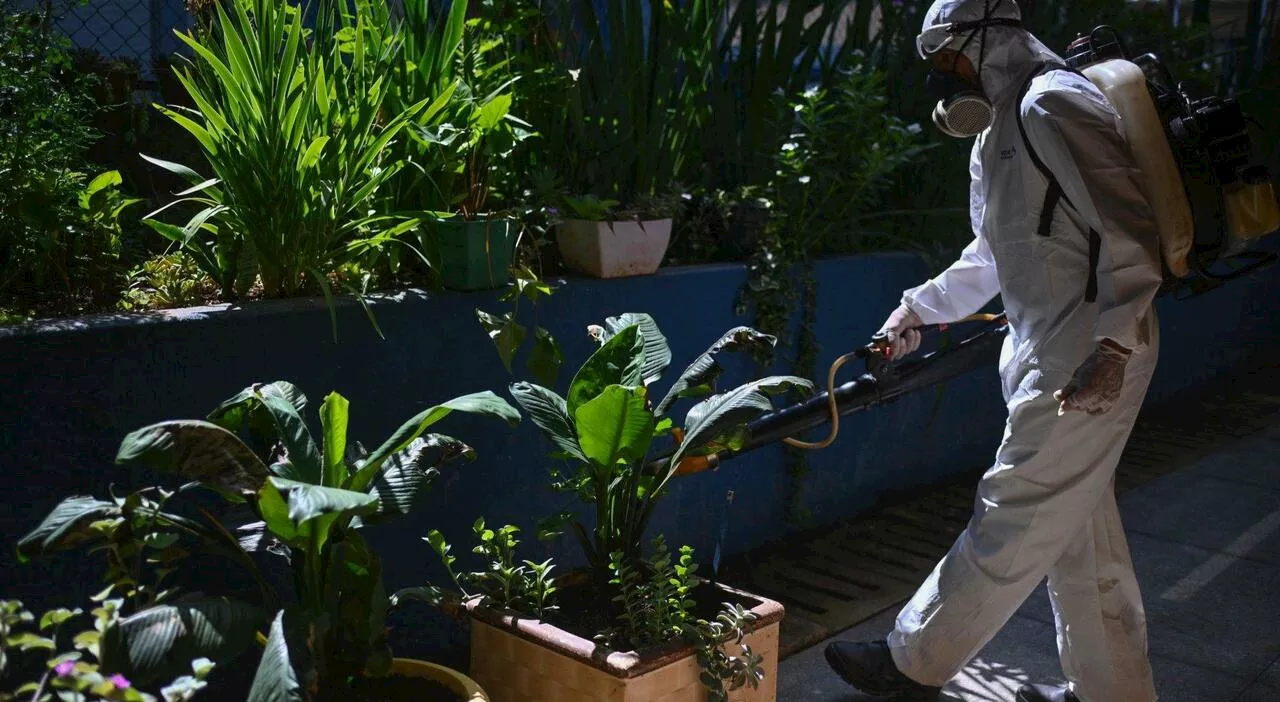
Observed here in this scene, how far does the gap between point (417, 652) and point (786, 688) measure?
1046 mm

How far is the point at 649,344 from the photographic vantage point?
316cm

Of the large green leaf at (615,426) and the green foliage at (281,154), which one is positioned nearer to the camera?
the large green leaf at (615,426)

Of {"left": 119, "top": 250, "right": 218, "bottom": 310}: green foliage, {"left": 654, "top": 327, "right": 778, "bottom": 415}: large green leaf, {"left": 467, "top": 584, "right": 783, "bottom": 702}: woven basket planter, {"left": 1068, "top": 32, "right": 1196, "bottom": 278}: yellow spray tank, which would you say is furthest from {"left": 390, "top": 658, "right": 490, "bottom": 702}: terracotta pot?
{"left": 1068, "top": 32, "right": 1196, "bottom": 278}: yellow spray tank

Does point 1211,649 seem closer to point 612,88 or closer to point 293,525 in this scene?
point 612,88

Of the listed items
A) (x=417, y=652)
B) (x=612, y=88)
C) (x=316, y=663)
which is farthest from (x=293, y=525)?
(x=612, y=88)

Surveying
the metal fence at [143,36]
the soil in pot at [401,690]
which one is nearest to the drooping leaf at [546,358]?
the soil in pot at [401,690]

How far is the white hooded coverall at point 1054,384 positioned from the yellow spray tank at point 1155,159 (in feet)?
0.15

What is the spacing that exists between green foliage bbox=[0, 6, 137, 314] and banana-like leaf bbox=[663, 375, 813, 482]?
144 centimetres

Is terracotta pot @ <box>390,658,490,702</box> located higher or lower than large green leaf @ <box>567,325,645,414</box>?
lower

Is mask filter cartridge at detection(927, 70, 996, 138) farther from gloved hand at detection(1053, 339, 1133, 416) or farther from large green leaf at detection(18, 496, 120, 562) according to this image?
large green leaf at detection(18, 496, 120, 562)

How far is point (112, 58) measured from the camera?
168 inches

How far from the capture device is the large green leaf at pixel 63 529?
7.16 feet

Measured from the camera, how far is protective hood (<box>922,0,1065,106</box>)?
10.6 feet

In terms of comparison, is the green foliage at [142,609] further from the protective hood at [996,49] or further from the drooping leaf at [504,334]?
the protective hood at [996,49]
